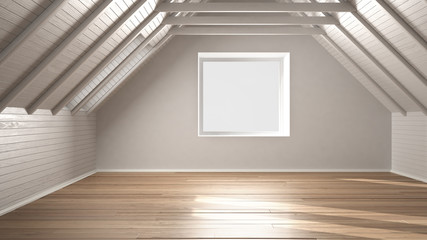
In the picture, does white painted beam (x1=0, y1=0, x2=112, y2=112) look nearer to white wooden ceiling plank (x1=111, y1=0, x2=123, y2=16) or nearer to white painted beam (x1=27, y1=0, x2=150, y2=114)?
white wooden ceiling plank (x1=111, y1=0, x2=123, y2=16)

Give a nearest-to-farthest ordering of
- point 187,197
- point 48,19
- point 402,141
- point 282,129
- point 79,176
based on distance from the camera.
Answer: point 48,19
point 187,197
point 79,176
point 402,141
point 282,129

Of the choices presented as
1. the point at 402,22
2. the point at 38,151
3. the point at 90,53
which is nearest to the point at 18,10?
the point at 90,53

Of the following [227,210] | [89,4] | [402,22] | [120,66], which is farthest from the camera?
[120,66]

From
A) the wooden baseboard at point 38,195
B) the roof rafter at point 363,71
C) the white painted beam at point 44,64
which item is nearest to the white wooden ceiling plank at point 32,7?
the white painted beam at point 44,64

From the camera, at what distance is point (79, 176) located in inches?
237

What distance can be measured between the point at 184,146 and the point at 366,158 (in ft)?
10.5

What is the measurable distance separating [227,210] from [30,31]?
241 centimetres

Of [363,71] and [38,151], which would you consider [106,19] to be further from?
[363,71]

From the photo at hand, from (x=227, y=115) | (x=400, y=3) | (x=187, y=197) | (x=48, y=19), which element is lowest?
(x=187, y=197)

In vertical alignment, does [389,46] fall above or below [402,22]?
below

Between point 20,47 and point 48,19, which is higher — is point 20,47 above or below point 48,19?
below

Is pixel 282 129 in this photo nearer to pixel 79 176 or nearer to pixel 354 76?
pixel 354 76

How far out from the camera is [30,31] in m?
3.01

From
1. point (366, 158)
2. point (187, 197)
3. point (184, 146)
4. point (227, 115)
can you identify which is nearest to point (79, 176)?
point (184, 146)
